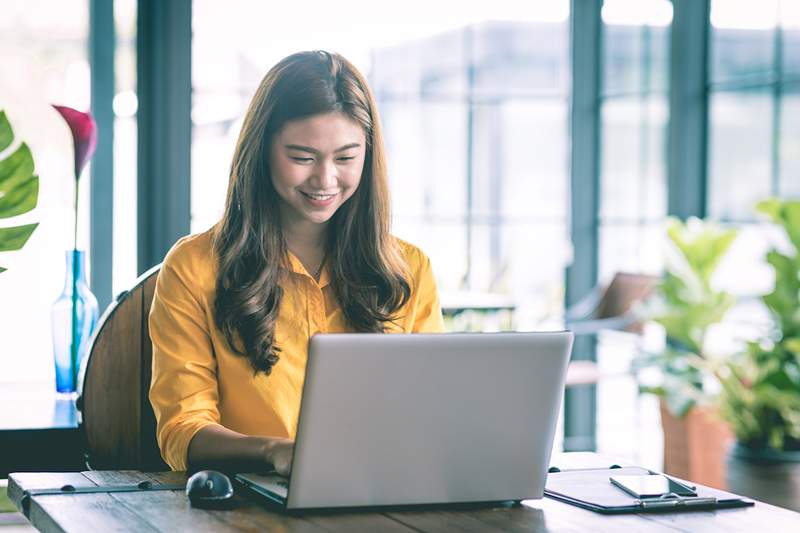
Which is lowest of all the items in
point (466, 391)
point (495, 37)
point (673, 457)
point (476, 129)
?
point (673, 457)

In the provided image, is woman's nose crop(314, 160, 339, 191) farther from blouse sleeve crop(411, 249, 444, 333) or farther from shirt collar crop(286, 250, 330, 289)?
blouse sleeve crop(411, 249, 444, 333)

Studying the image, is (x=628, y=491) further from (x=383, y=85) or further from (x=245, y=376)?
(x=383, y=85)

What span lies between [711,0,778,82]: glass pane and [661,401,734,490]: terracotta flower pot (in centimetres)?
Answer: 135

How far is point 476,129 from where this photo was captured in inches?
246

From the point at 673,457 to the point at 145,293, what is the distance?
2.93m

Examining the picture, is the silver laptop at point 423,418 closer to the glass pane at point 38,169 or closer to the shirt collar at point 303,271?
the shirt collar at point 303,271

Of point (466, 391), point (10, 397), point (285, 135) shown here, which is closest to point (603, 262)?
point (10, 397)

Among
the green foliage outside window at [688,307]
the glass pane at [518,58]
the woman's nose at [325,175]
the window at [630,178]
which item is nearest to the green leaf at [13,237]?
the woman's nose at [325,175]

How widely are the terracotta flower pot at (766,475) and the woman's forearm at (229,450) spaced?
7.98 ft

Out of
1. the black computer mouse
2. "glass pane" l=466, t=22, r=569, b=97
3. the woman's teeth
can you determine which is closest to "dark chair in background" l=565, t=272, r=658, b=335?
"glass pane" l=466, t=22, r=569, b=97

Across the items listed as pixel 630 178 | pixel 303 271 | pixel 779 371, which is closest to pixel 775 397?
pixel 779 371

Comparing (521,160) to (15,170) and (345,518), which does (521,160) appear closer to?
(15,170)

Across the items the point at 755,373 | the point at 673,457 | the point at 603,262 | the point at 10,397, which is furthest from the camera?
the point at 603,262

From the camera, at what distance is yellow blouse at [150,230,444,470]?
78.8 inches
